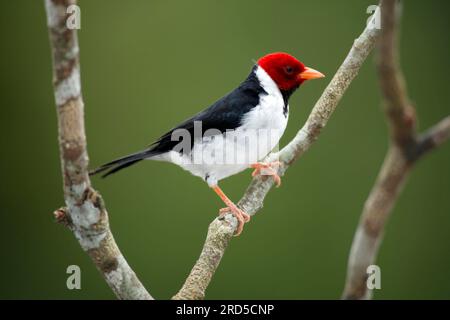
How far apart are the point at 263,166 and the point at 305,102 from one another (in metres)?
2.00

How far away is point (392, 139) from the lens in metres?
1.44

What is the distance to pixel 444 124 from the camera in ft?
4.67

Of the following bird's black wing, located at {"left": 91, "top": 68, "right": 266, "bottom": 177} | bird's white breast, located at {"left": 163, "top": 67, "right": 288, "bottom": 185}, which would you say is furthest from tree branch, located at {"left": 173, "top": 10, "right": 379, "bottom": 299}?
bird's black wing, located at {"left": 91, "top": 68, "right": 266, "bottom": 177}

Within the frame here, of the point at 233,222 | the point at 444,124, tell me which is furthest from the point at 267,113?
the point at 444,124

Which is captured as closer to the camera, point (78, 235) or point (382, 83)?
point (382, 83)

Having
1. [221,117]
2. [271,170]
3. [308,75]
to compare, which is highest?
[308,75]

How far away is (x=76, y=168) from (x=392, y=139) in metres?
1.07

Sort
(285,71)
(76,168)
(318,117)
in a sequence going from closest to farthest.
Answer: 1. (76,168)
2. (318,117)
3. (285,71)

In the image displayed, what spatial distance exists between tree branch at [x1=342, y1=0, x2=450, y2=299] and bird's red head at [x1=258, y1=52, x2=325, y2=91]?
1843 millimetres

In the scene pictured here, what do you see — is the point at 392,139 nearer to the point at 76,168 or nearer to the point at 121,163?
the point at 76,168

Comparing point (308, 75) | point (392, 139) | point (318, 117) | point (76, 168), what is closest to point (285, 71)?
point (308, 75)

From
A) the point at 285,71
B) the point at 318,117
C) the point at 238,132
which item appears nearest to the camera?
the point at 318,117

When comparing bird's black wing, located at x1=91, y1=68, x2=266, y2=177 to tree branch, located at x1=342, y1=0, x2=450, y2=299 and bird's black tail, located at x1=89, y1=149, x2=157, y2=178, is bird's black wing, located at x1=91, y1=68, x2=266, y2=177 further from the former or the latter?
tree branch, located at x1=342, y1=0, x2=450, y2=299

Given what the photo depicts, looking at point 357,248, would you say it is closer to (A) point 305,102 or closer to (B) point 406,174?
(B) point 406,174
